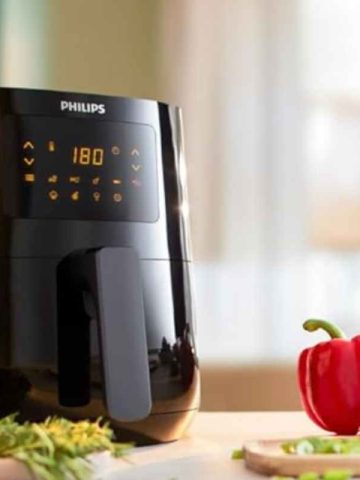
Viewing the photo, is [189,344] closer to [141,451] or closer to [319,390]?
[141,451]

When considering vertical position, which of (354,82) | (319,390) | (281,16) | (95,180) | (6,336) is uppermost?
(281,16)

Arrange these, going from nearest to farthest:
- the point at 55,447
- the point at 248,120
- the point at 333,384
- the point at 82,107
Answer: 1. the point at 55,447
2. the point at 82,107
3. the point at 333,384
4. the point at 248,120

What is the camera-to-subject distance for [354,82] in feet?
7.49

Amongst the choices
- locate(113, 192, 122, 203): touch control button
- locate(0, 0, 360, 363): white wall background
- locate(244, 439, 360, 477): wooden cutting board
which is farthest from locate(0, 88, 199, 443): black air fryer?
locate(0, 0, 360, 363): white wall background

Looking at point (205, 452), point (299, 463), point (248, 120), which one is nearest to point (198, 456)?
point (205, 452)

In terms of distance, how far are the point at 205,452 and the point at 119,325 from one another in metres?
0.14

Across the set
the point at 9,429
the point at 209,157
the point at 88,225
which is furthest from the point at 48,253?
the point at 209,157

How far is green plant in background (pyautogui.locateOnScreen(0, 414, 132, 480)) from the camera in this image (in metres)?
0.52

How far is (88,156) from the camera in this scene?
843 mm

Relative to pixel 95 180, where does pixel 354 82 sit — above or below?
above

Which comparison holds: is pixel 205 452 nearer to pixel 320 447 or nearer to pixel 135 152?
pixel 320 447

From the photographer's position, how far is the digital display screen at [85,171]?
820mm

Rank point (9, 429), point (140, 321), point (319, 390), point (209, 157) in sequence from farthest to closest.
A: 1. point (209, 157)
2. point (319, 390)
3. point (140, 321)
4. point (9, 429)

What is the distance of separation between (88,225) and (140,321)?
124 mm
